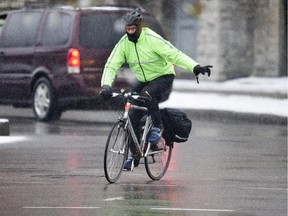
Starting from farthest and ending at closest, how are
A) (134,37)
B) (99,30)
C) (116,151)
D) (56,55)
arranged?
(56,55) → (99,30) → (134,37) → (116,151)

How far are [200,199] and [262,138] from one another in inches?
317

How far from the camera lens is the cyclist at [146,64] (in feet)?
43.4

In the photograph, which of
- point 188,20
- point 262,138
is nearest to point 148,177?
point 262,138

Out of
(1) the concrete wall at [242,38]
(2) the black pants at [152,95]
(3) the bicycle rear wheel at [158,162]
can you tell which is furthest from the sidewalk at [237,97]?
(2) the black pants at [152,95]

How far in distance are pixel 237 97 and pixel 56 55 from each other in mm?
6268

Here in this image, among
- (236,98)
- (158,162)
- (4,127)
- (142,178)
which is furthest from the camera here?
(236,98)

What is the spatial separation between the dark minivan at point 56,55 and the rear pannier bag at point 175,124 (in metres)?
8.04

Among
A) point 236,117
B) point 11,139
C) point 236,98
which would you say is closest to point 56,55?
point 236,117

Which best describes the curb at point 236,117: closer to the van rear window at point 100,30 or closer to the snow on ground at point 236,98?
the snow on ground at point 236,98

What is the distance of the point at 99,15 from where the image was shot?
22.1 metres

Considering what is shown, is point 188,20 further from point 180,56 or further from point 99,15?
point 180,56

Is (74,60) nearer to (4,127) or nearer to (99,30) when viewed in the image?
(99,30)

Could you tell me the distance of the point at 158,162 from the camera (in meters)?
13.8

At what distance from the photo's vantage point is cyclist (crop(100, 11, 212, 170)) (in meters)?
13.2
